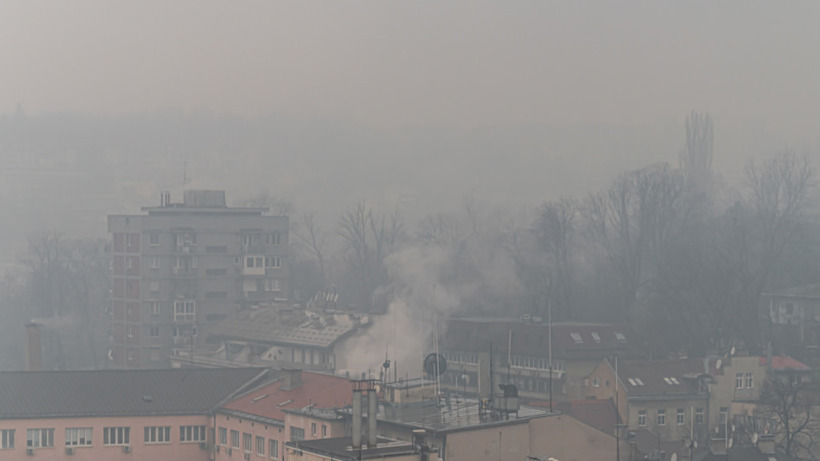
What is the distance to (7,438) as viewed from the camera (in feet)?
99.4

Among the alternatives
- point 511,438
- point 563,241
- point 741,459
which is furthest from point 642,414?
point 563,241

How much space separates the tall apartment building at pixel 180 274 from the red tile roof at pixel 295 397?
27.5 metres

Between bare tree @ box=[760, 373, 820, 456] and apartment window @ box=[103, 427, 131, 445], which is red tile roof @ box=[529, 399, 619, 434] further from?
apartment window @ box=[103, 427, 131, 445]

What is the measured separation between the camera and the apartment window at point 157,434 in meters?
31.2

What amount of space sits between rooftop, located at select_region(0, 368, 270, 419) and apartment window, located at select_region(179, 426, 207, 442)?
355mm

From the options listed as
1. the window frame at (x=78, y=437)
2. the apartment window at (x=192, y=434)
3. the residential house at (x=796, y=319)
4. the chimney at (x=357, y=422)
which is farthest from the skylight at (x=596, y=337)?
the chimney at (x=357, y=422)

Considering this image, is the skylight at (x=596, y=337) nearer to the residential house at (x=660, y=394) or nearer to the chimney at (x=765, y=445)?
the residential house at (x=660, y=394)

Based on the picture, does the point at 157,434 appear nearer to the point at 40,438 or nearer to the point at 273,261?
the point at 40,438

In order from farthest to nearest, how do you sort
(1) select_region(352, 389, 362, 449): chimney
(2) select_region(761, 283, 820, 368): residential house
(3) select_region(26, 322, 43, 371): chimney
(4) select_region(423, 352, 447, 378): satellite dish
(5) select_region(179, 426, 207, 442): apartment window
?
(2) select_region(761, 283, 820, 368): residential house → (3) select_region(26, 322, 43, 371): chimney → (5) select_region(179, 426, 207, 442): apartment window → (4) select_region(423, 352, 447, 378): satellite dish → (1) select_region(352, 389, 362, 449): chimney

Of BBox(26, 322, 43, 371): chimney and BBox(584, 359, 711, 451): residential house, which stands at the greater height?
BBox(26, 322, 43, 371): chimney

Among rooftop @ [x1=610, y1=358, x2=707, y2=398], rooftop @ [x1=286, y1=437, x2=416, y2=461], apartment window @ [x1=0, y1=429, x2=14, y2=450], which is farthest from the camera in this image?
rooftop @ [x1=610, y1=358, x2=707, y2=398]

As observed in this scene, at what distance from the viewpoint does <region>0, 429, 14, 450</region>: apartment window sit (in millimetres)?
30219

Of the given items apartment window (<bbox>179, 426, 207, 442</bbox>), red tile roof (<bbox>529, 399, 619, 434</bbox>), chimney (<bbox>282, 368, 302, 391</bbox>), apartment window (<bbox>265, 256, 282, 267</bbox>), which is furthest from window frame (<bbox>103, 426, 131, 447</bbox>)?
apartment window (<bbox>265, 256, 282, 267</bbox>)

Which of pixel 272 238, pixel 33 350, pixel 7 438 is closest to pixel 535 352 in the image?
pixel 33 350
